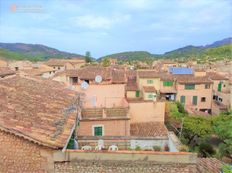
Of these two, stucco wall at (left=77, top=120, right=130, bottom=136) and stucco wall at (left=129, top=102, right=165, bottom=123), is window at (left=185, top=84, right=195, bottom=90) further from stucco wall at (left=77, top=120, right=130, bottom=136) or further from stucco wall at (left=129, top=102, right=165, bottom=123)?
stucco wall at (left=77, top=120, right=130, bottom=136)

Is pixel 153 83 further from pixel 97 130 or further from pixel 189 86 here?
pixel 97 130

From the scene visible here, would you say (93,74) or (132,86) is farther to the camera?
(132,86)

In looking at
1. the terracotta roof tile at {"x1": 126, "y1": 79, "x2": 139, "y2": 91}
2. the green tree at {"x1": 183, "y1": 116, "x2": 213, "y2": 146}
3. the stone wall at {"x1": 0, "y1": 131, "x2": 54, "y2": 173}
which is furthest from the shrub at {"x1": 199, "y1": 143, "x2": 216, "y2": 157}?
the stone wall at {"x1": 0, "y1": 131, "x2": 54, "y2": 173}

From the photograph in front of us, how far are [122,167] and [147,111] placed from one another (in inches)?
615

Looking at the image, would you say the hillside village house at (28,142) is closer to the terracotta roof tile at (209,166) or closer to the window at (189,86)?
the terracotta roof tile at (209,166)

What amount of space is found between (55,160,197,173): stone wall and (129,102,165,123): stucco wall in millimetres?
14951

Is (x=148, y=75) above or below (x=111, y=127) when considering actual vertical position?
above

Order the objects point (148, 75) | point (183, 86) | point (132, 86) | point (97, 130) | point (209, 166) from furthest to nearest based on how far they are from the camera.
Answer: point (183, 86) → point (148, 75) → point (132, 86) → point (97, 130) → point (209, 166)

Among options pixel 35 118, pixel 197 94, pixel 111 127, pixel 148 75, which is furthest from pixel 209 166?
pixel 197 94

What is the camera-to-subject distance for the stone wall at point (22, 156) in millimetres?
5553

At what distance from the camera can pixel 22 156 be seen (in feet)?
18.4

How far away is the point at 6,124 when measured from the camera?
559cm

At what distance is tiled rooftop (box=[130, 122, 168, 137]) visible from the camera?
18583 mm

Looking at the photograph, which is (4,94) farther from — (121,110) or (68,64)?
(68,64)
